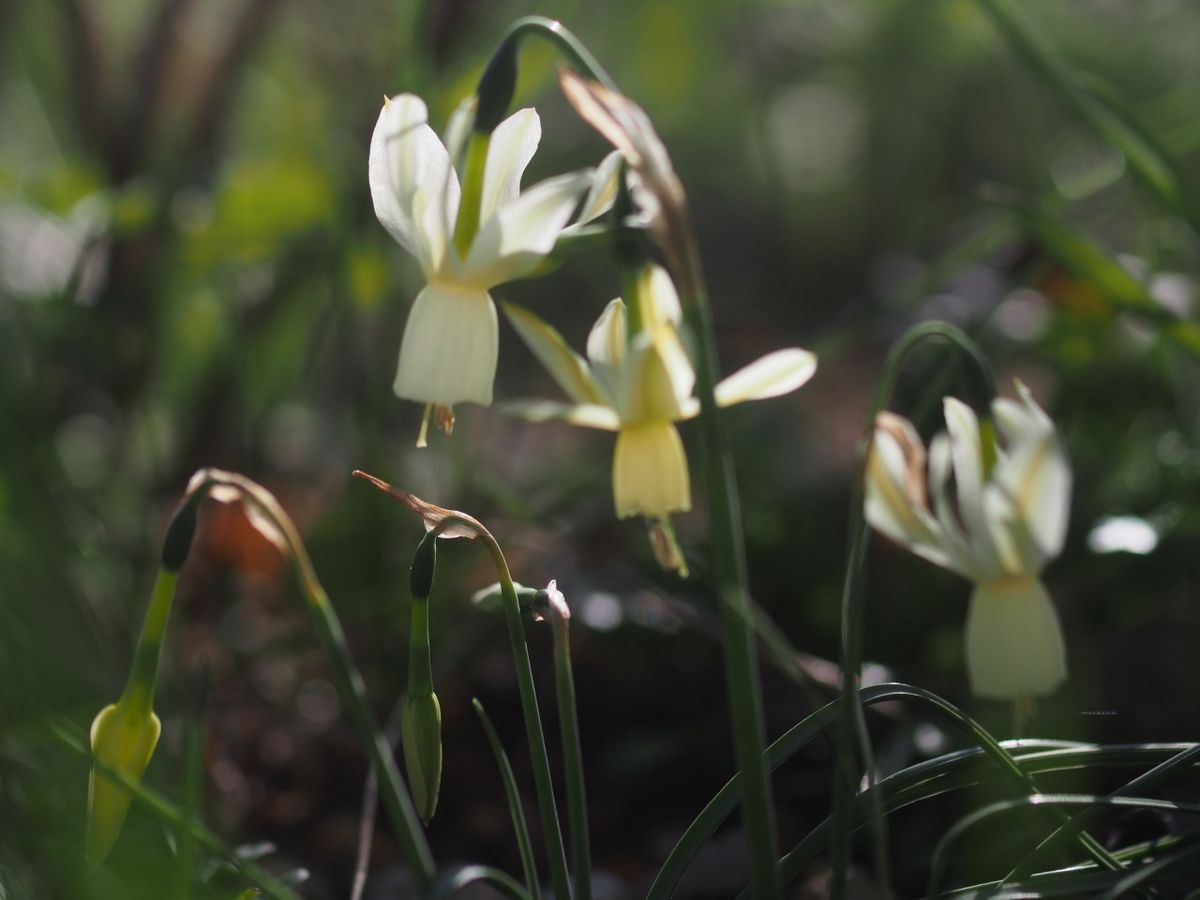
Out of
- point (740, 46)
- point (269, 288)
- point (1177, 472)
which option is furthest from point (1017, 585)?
point (740, 46)

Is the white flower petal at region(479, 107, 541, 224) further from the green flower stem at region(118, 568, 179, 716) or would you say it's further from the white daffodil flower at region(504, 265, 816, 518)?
the green flower stem at region(118, 568, 179, 716)

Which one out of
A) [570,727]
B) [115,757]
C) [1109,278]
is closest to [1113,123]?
[1109,278]

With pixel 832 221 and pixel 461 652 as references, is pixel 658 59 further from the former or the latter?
pixel 461 652

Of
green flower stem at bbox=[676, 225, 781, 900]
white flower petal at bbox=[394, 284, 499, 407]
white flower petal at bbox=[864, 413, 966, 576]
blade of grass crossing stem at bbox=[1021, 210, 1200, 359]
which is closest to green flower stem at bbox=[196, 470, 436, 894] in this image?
white flower petal at bbox=[394, 284, 499, 407]

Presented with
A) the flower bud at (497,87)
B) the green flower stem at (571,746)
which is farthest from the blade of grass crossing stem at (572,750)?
the flower bud at (497,87)

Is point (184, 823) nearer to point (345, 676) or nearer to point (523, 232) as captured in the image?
point (345, 676)

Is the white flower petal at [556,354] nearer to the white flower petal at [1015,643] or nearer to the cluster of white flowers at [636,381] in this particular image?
the cluster of white flowers at [636,381]

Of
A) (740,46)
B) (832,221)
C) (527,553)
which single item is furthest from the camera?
(740,46)
